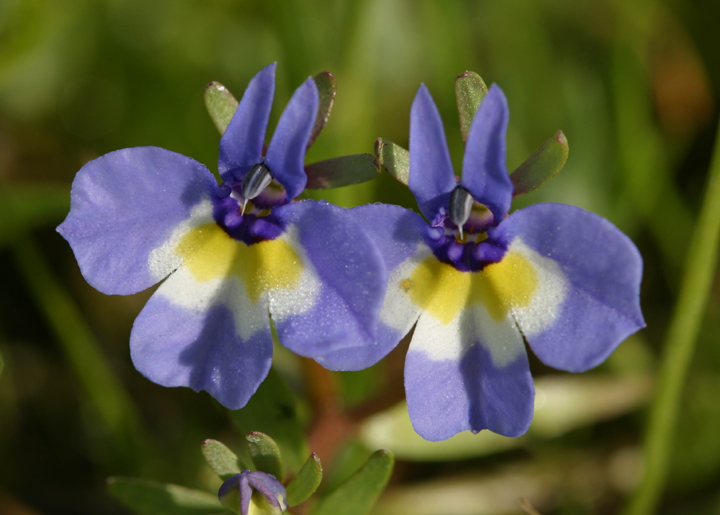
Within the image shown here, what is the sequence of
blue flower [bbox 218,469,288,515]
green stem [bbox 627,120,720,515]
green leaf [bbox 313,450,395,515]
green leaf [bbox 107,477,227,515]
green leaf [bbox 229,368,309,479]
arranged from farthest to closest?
green stem [bbox 627,120,720,515], green leaf [bbox 229,368,309,479], green leaf [bbox 107,477,227,515], green leaf [bbox 313,450,395,515], blue flower [bbox 218,469,288,515]

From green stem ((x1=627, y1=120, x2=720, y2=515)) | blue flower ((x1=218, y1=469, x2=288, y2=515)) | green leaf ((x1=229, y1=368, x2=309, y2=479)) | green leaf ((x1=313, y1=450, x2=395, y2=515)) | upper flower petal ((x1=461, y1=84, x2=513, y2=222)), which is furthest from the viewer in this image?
green stem ((x1=627, y1=120, x2=720, y2=515))

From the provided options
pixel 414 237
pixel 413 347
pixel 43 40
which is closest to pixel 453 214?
pixel 414 237

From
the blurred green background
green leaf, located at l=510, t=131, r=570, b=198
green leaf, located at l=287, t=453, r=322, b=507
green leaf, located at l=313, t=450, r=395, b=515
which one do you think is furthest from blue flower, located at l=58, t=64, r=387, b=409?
the blurred green background

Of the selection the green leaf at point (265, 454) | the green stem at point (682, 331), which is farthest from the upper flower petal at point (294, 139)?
the green stem at point (682, 331)

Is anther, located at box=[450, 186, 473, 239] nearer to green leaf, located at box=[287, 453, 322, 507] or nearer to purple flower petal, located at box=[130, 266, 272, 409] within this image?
purple flower petal, located at box=[130, 266, 272, 409]

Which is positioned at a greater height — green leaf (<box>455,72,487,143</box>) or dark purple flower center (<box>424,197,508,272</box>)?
green leaf (<box>455,72,487,143</box>)

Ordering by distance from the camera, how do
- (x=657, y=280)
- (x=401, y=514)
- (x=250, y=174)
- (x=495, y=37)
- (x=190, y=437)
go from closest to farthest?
(x=250, y=174), (x=401, y=514), (x=190, y=437), (x=657, y=280), (x=495, y=37)

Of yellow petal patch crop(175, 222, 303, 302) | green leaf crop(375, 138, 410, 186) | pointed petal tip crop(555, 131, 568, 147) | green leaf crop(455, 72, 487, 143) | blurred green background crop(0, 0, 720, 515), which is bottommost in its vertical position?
blurred green background crop(0, 0, 720, 515)

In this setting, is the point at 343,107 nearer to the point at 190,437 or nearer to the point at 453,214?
the point at 190,437
